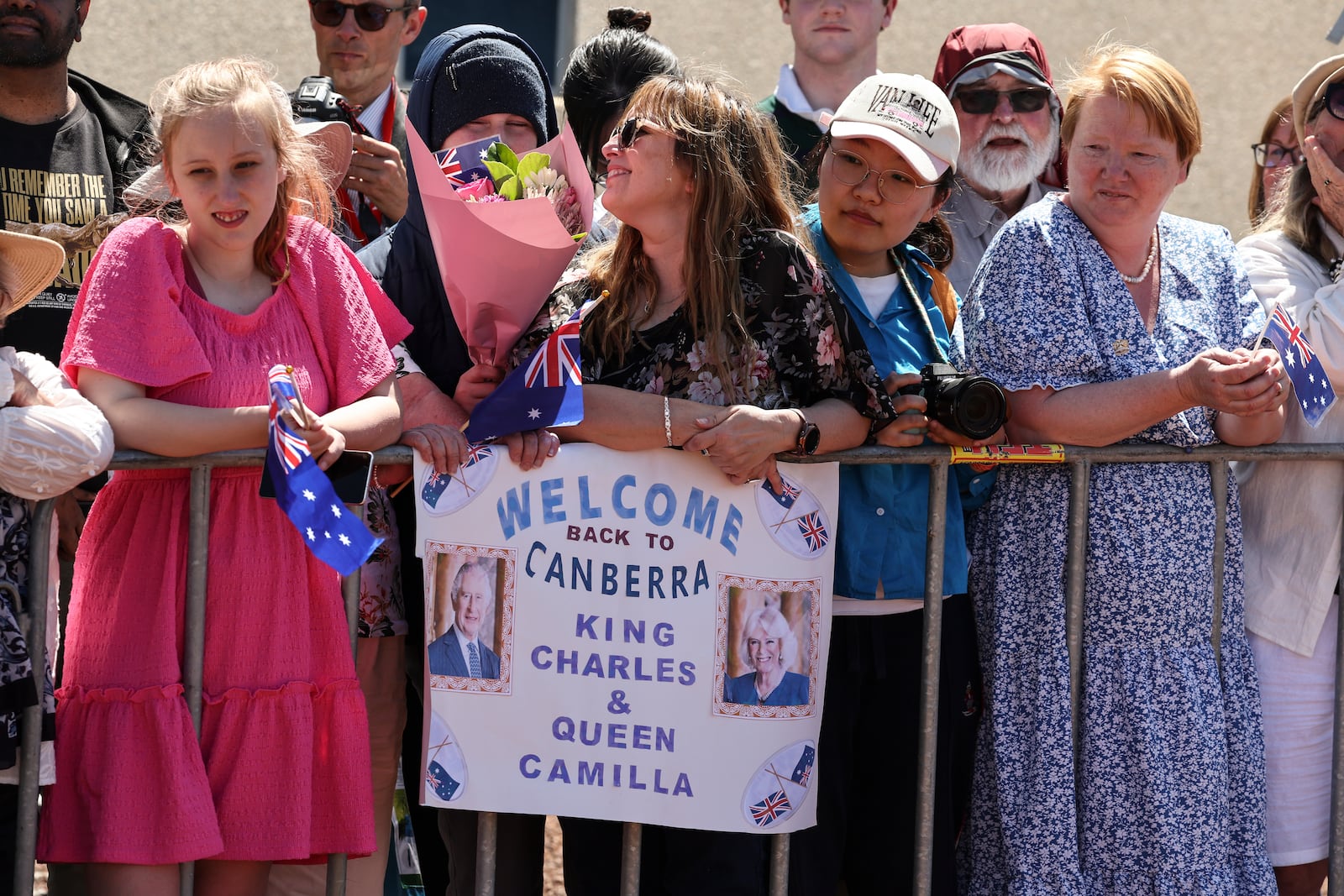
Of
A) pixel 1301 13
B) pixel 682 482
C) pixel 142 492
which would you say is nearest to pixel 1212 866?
pixel 682 482

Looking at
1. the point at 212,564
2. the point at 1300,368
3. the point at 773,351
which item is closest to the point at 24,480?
the point at 212,564

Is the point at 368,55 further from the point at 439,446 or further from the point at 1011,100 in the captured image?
the point at 439,446

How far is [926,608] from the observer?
3.29 meters

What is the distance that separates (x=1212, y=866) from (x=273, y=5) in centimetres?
611

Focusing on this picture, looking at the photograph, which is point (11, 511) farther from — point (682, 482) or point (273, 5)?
point (273, 5)

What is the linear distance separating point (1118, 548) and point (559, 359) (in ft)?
4.29

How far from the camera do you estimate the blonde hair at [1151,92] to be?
11.2 feet

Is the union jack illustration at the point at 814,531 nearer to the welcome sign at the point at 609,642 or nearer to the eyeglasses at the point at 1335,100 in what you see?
the welcome sign at the point at 609,642

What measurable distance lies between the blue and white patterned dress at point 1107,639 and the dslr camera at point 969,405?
13 centimetres

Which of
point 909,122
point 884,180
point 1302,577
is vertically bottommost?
point 1302,577

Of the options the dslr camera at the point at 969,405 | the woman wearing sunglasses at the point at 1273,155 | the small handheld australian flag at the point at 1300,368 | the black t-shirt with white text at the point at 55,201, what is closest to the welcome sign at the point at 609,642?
the dslr camera at the point at 969,405

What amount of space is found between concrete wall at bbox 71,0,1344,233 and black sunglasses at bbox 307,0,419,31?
2882mm

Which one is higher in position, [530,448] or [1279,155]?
[1279,155]

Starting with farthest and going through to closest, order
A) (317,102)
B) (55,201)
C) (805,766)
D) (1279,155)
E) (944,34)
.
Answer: (944,34), (1279,155), (55,201), (317,102), (805,766)
